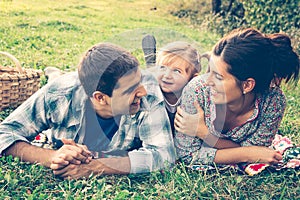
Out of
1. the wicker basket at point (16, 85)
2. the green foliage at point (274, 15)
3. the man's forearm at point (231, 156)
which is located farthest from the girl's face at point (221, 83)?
the green foliage at point (274, 15)

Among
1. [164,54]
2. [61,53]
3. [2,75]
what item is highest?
[164,54]

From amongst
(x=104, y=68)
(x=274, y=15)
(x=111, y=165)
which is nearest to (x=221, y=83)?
(x=104, y=68)

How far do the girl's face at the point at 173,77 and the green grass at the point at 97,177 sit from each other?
9.8 inches

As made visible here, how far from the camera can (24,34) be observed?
25.1 feet

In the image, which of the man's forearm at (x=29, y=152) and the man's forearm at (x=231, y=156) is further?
the man's forearm at (x=231, y=156)

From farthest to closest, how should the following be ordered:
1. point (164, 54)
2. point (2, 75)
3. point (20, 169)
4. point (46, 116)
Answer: point (2, 75), point (164, 54), point (46, 116), point (20, 169)

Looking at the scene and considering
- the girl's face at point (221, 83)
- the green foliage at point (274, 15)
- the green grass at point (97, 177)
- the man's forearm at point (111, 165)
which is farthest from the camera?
the green foliage at point (274, 15)

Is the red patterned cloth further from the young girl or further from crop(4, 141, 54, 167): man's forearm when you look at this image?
crop(4, 141, 54, 167): man's forearm

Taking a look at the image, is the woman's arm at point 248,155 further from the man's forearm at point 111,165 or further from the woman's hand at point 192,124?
the man's forearm at point 111,165

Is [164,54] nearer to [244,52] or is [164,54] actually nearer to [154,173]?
[244,52]

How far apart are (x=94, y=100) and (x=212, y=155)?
0.81 metres

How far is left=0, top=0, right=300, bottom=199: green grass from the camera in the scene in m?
2.71

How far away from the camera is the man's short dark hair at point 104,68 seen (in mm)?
2869

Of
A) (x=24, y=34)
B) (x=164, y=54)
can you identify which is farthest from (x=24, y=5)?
(x=164, y=54)
